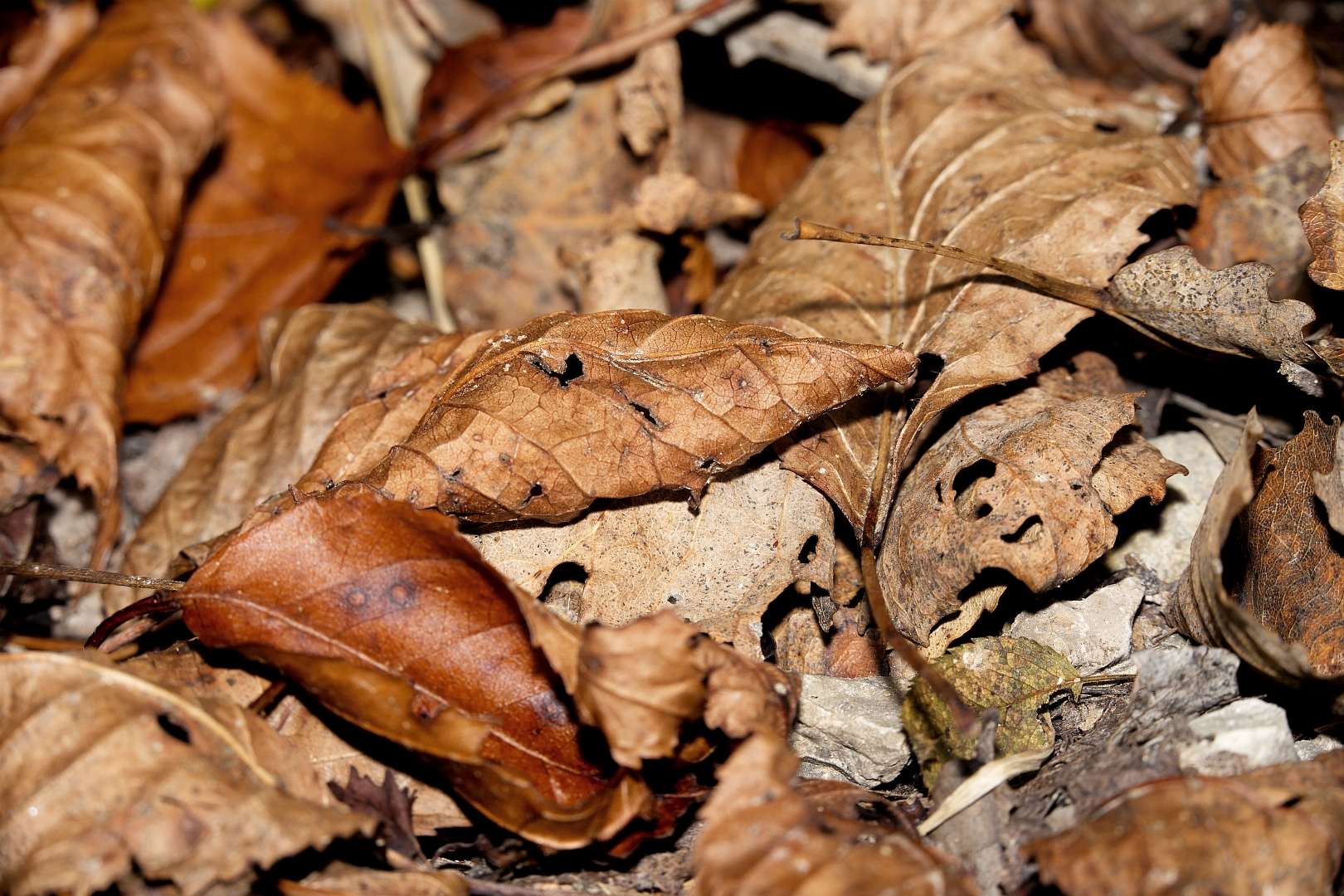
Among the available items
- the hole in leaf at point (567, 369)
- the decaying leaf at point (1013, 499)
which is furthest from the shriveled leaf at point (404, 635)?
the decaying leaf at point (1013, 499)

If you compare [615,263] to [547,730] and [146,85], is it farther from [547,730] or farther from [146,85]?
[146,85]

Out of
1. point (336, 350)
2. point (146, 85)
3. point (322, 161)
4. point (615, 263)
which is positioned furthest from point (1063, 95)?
point (146, 85)

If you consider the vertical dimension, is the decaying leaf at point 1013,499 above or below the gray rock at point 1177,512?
above

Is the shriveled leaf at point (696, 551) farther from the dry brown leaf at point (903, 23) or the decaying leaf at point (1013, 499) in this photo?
the dry brown leaf at point (903, 23)

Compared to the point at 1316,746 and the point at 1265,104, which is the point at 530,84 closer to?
the point at 1265,104

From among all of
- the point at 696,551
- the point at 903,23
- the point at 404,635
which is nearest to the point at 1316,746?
the point at 696,551
